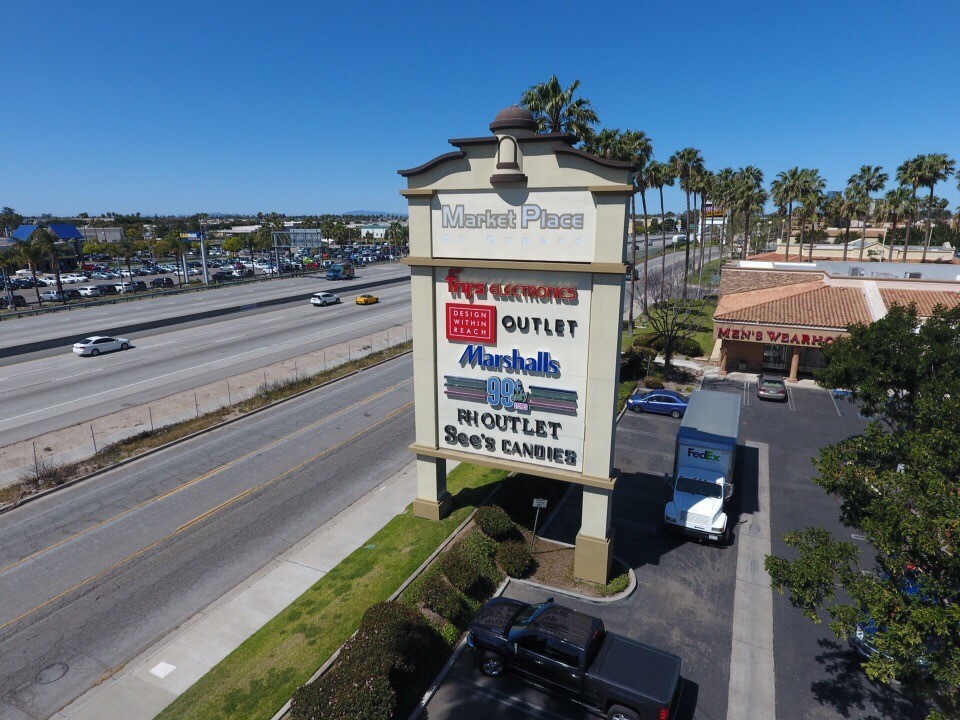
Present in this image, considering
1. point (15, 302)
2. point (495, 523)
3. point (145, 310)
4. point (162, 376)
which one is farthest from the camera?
point (15, 302)

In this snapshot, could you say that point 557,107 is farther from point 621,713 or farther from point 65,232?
point 65,232

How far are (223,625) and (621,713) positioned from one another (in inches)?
437

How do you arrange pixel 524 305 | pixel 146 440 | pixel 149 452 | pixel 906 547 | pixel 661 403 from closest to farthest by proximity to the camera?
pixel 906 547
pixel 524 305
pixel 149 452
pixel 146 440
pixel 661 403

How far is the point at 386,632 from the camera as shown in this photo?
1348cm

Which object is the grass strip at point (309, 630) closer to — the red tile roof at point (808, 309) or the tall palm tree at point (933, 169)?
the red tile roof at point (808, 309)

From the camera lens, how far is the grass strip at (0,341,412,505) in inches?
939

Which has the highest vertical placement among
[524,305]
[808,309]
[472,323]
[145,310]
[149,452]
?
[524,305]

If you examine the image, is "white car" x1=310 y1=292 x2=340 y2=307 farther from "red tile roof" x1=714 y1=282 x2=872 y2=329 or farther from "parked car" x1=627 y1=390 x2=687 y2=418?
"parked car" x1=627 y1=390 x2=687 y2=418

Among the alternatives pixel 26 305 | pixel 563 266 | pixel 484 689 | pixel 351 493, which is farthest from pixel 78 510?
pixel 26 305

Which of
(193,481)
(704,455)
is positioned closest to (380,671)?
(704,455)

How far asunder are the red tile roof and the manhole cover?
134ft

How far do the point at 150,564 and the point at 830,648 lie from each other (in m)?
21.1

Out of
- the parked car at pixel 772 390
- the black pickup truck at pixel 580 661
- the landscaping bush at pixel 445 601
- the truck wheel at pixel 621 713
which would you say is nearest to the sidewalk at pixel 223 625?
the landscaping bush at pixel 445 601

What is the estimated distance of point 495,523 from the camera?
1894 cm
